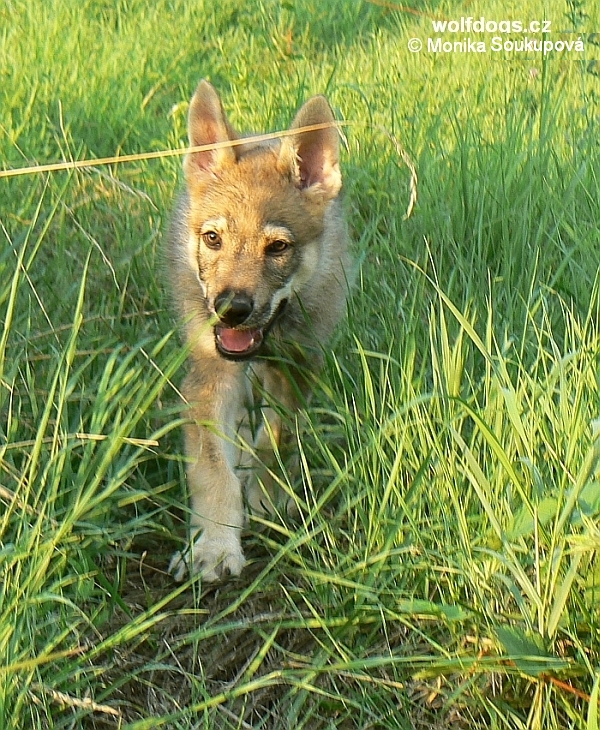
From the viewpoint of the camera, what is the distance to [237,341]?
3.02m

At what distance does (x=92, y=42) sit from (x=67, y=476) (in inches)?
148

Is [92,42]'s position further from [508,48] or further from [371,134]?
[508,48]

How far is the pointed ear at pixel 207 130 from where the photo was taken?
326cm

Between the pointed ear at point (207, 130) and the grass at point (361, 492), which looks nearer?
the grass at point (361, 492)

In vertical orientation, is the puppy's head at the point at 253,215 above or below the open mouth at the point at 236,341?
above

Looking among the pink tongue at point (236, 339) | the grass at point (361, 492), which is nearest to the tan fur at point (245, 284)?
the pink tongue at point (236, 339)

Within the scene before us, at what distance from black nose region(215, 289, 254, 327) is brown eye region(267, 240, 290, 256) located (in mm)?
266

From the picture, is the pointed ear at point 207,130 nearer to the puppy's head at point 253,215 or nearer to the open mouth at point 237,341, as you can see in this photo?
the puppy's head at point 253,215

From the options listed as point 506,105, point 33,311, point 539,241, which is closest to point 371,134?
point 506,105

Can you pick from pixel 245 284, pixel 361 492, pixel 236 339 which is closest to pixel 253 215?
pixel 245 284

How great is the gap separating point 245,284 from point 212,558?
775 millimetres

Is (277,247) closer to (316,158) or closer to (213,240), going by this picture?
(213,240)

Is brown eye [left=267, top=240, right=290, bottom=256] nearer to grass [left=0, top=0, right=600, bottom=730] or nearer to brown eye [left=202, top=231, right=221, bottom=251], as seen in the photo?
brown eye [left=202, top=231, right=221, bottom=251]

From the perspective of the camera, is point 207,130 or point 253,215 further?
point 207,130
